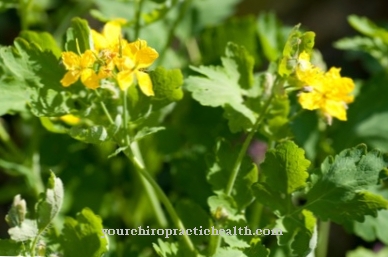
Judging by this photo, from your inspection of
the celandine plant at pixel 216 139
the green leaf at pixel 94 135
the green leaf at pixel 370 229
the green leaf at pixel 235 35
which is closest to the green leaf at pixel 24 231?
the celandine plant at pixel 216 139

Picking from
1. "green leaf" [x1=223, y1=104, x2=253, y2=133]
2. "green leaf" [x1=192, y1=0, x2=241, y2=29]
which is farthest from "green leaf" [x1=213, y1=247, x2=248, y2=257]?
"green leaf" [x1=192, y1=0, x2=241, y2=29]

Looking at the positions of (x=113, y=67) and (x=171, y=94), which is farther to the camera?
(x=171, y=94)

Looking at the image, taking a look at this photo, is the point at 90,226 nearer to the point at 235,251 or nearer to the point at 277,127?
the point at 235,251

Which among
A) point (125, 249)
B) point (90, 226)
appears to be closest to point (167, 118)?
point (125, 249)

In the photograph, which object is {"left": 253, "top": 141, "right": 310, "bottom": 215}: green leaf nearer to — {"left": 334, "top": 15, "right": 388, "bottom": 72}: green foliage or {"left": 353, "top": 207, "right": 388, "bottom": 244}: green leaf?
{"left": 353, "top": 207, "right": 388, "bottom": 244}: green leaf

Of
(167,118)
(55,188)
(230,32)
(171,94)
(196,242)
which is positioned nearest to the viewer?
(55,188)

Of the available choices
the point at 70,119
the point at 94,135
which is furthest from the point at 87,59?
the point at 70,119

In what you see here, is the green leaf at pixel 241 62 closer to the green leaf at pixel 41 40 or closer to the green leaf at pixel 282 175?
the green leaf at pixel 282 175
